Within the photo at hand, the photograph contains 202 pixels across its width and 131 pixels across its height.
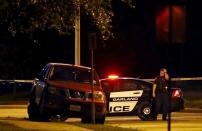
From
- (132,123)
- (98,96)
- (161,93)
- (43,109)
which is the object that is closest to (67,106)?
(43,109)

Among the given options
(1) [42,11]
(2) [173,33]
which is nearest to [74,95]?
(1) [42,11]

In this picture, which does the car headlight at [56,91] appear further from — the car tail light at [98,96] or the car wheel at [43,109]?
the car tail light at [98,96]

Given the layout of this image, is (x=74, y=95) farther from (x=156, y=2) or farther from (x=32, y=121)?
(x=156, y=2)

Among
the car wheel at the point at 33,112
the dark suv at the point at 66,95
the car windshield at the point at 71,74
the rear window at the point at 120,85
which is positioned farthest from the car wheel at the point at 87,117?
the rear window at the point at 120,85

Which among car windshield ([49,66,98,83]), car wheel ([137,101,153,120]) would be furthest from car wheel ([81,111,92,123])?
car wheel ([137,101,153,120])

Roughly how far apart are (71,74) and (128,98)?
3.57 meters

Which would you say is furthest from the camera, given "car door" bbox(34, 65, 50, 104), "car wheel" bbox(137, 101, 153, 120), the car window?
the car window

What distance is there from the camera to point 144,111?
25.7 meters

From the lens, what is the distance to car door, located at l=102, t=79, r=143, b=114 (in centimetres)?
2547

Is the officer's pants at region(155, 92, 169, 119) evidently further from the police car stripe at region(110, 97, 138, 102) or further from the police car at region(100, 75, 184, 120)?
the police car stripe at region(110, 97, 138, 102)

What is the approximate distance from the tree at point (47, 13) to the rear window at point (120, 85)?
639 cm

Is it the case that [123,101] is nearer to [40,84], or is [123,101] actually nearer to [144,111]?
[144,111]

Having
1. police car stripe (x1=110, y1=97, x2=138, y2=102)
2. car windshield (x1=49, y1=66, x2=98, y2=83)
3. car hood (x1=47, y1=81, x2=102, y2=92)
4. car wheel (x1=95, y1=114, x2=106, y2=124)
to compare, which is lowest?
car wheel (x1=95, y1=114, x2=106, y2=124)

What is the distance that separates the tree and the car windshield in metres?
3.23
